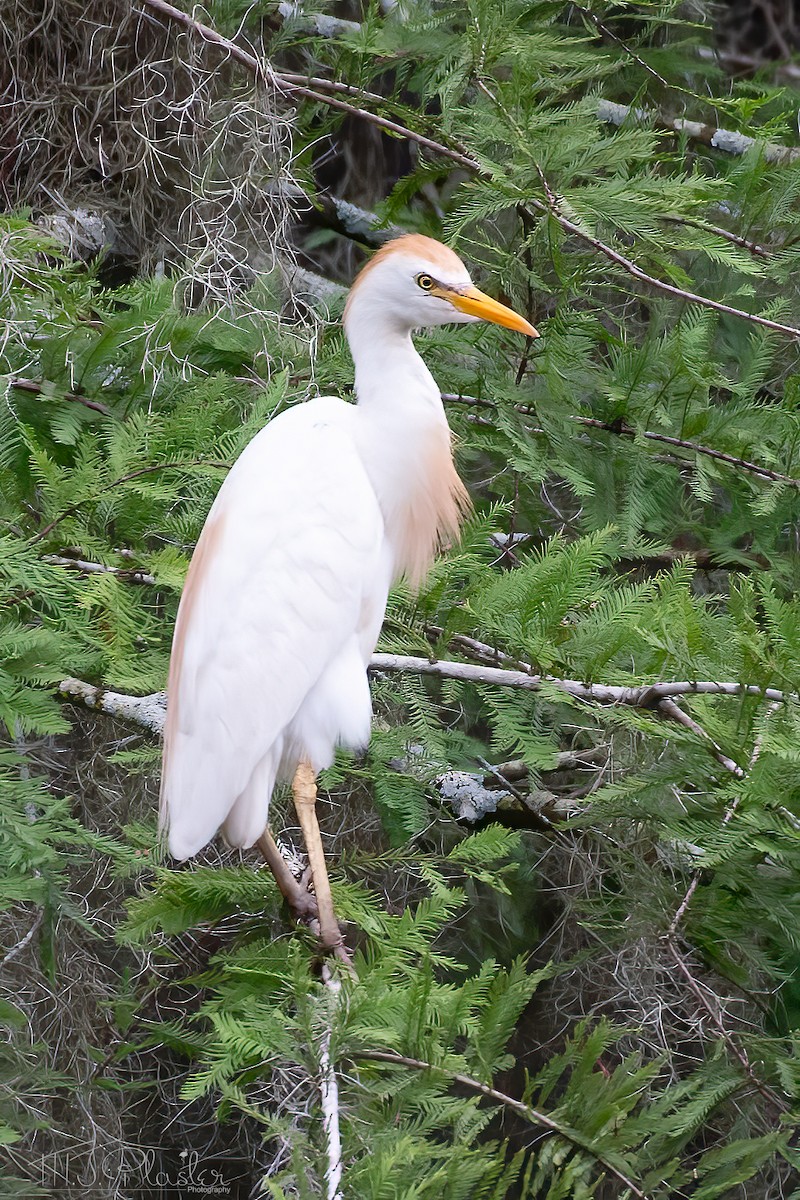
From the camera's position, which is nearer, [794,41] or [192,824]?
[192,824]

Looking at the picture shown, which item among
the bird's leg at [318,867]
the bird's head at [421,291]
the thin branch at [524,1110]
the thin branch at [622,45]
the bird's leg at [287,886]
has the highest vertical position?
the thin branch at [622,45]

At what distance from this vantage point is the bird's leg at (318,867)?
1.56m

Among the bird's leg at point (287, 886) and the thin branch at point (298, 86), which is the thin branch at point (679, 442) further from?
the bird's leg at point (287, 886)

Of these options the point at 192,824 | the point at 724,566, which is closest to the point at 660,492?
the point at 724,566

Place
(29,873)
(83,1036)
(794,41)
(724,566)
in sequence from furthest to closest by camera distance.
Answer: (794,41)
(724,566)
(83,1036)
(29,873)

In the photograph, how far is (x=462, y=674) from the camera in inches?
64.4

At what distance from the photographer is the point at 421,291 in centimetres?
183

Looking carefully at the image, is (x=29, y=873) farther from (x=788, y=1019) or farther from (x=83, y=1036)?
(x=788, y=1019)

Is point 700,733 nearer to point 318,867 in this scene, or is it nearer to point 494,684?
point 494,684

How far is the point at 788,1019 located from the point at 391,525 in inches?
36.1

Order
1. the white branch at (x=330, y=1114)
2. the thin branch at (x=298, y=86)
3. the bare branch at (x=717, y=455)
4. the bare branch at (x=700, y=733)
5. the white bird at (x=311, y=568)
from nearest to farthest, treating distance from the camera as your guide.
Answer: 1. the white branch at (x=330, y=1114)
2. the bare branch at (x=700, y=733)
3. the white bird at (x=311, y=568)
4. the bare branch at (x=717, y=455)
5. the thin branch at (x=298, y=86)

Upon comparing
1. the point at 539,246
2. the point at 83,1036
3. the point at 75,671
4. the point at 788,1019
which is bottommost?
the point at 83,1036

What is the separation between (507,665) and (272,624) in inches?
12.9

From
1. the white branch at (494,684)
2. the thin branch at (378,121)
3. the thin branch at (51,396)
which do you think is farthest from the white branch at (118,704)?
the thin branch at (378,121)
